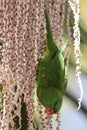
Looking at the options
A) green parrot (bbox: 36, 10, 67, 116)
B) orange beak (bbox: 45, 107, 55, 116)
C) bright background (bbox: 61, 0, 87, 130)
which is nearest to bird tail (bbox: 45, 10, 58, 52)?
green parrot (bbox: 36, 10, 67, 116)

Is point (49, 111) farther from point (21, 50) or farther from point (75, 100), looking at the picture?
point (75, 100)

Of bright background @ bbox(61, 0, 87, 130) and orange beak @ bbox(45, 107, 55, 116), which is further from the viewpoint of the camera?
bright background @ bbox(61, 0, 87, 130)

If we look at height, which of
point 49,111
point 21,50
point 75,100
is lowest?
point 75,100

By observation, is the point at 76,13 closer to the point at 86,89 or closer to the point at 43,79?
the point at 43,79

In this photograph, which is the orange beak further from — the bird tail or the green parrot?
the bird tail

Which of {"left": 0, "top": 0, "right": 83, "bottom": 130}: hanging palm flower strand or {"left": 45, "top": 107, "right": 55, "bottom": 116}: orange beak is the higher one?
{"left": 0, "top": 0, "right": 83, "bottom": 130}: hanging palm flower strand

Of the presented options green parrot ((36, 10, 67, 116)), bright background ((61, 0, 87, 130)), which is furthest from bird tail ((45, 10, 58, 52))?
bright background ((61, 0, 87, 130))

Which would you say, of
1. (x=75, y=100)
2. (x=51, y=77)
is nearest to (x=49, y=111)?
(x=51, y=77)

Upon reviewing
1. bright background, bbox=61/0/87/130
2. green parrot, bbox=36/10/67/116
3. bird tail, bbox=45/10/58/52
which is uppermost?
bird tail, bbox=45/10/58/52
